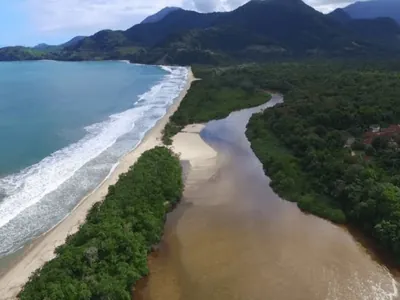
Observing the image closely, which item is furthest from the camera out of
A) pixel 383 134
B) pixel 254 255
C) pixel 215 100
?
pixel 215 100

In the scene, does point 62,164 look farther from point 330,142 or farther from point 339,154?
point 330,142

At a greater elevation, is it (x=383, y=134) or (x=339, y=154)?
(x=339, y=154)

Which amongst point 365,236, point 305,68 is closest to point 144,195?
point 365,236

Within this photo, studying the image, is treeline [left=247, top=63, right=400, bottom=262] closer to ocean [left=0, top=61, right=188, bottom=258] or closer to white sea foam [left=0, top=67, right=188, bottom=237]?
ocean [left=0, top=61, right=188, bottom=258]

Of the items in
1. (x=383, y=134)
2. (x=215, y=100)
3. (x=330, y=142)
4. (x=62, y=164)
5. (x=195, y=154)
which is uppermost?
(x=383, y=134)

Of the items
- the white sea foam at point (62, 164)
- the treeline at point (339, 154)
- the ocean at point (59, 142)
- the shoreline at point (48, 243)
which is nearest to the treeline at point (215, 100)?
the ocean at point (59, 142)

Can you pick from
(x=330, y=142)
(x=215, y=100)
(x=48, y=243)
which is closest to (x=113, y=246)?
(x=48, y=243)

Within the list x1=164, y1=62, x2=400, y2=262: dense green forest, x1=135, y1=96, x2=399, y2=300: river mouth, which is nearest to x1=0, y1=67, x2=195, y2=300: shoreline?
x1=135, y1=96, x2=399, y2=300: river mouth
